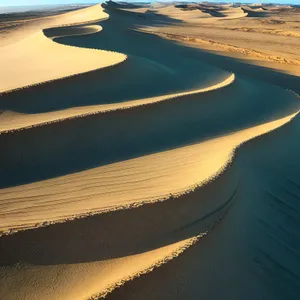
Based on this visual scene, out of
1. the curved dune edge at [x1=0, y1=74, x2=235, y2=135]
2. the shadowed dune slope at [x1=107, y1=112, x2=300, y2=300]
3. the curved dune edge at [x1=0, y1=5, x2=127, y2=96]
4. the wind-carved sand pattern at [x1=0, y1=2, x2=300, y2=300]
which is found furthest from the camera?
the curved dune edge at [x1=0, y1=5, x2=127, y2=96]

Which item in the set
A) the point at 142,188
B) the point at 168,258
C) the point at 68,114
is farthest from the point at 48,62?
the point at 168,258

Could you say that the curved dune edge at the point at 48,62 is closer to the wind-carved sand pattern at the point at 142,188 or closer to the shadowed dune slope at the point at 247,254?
the wind-carved sand pattern at the point at 142,188

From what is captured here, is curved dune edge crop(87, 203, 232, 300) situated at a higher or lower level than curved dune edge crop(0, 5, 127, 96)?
lower

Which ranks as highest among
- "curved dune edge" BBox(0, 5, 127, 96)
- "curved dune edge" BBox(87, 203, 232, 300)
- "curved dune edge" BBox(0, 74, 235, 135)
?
"curved dune edge" BBox(0, 5, 127, 96)

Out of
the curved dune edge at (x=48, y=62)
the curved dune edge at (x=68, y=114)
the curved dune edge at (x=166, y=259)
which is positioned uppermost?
the curved dune edge at (x=48, y=62)

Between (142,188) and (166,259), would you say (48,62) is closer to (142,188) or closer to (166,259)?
(142,188)

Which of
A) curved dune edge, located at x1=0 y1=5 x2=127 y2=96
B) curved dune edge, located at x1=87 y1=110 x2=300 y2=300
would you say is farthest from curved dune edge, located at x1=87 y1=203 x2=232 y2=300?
curved dune edge, located at x1=0 y1=5 x2=127 y2=96

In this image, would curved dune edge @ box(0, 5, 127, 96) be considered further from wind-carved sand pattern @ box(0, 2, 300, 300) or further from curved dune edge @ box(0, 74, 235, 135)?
curved dune edge @ box(0, 74, 235, 135)

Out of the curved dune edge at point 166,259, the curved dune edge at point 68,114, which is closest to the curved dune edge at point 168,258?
the curved dune edge at point 166,259

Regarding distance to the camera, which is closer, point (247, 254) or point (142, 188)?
point (247, 254)
